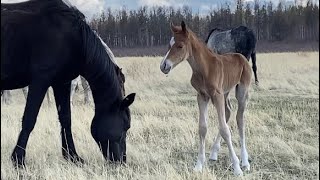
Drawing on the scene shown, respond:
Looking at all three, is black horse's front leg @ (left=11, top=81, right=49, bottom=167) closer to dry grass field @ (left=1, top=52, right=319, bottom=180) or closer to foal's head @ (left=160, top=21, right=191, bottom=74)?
dry grass field @ (left=1, top=52, right=319, bottom=180)

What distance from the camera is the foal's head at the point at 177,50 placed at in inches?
157

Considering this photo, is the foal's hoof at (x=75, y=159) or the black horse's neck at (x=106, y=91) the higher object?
the black horse's neck at (x=106, y=91)

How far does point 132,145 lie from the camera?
5305mm

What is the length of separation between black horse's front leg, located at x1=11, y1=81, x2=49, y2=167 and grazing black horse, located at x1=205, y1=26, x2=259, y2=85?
6.91 meters

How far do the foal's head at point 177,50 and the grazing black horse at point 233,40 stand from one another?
21.9 ft

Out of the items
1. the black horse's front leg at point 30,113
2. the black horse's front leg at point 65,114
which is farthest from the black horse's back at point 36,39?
the black horse's front leg at point 65,114

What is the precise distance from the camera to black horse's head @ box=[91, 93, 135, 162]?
4445 millimetres

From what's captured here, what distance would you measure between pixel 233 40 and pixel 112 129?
761 centimetres

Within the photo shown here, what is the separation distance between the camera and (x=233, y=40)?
37.6 feet

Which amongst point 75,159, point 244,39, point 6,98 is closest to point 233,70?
point 75,159

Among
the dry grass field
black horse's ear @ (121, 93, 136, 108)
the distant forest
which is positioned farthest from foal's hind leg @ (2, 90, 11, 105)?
black horse's ear @ (121, 93, 136, 108)

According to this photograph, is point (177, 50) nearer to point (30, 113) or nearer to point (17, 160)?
point (30, 113)

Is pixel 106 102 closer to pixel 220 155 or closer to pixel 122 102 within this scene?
pixel 122 102

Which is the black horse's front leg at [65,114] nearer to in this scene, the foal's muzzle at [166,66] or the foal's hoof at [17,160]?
the foal's hoof at [17,160]
